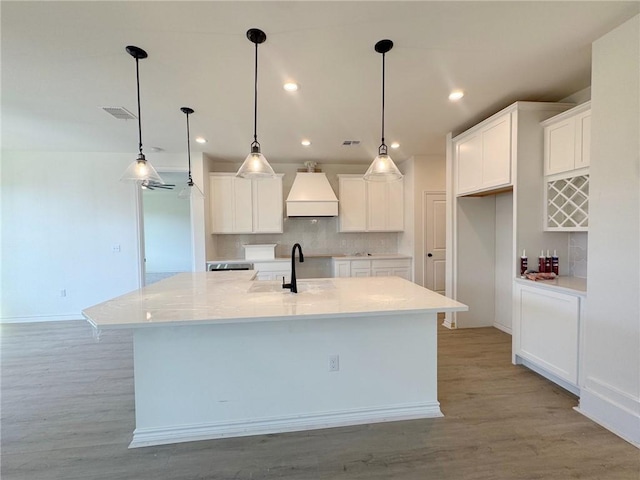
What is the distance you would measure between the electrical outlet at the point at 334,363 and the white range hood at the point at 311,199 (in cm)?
313

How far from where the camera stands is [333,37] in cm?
182

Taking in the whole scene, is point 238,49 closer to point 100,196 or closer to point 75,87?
point 75,87

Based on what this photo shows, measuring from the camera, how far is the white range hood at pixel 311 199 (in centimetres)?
480

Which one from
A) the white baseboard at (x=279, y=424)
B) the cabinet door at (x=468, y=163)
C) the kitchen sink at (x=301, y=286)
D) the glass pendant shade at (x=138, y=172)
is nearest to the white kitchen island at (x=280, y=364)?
the white baseboard at (x=279, y=424)

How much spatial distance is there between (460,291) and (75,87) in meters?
4.64

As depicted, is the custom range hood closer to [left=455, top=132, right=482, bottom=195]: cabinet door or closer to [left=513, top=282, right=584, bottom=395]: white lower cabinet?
[left=455, top=132, right=482, bottom=195]: cabinet door

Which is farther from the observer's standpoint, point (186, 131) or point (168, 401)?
point (186, 131)

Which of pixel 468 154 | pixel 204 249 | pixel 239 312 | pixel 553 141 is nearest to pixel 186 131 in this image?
pixel 204 249

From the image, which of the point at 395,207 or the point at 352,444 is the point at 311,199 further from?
the point at 352,444

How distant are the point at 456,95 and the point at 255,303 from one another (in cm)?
263

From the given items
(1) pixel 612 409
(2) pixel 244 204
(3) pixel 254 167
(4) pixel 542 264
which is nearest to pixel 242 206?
(2) pixel 244 204

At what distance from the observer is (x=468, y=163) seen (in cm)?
333

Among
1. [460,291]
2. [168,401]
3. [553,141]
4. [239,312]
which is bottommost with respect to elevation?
[168,401]

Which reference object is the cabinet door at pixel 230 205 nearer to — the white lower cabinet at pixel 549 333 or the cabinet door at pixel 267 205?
the cabinet door at pixel 267 205
